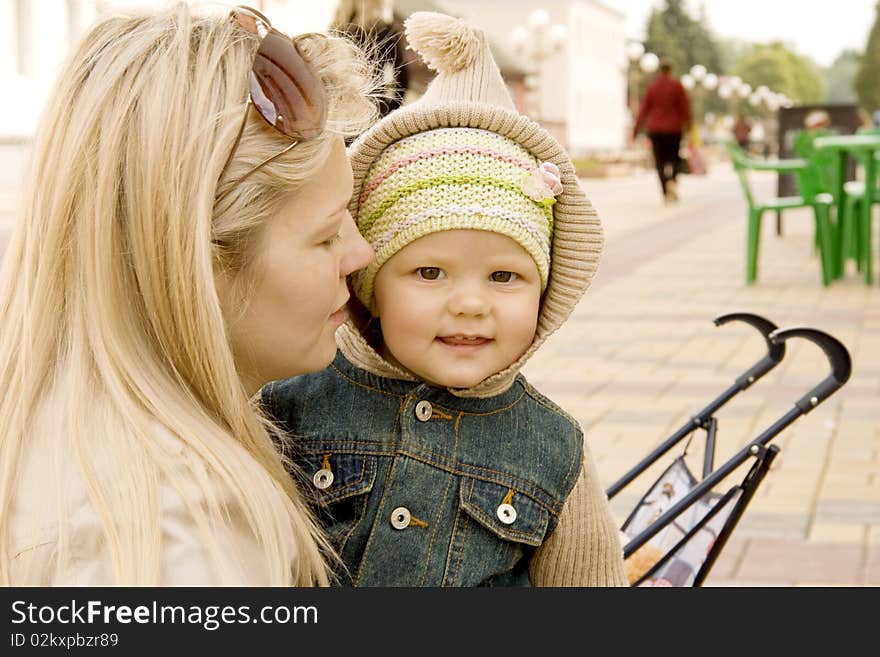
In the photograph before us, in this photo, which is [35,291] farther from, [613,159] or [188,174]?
[613,159]

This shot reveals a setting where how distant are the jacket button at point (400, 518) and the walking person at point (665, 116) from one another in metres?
17.6

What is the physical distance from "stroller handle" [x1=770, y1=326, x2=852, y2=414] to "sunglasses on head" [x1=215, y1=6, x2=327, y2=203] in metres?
1.15

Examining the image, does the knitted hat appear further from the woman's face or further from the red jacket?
the red jacket

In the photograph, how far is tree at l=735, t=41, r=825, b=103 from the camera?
127 metres

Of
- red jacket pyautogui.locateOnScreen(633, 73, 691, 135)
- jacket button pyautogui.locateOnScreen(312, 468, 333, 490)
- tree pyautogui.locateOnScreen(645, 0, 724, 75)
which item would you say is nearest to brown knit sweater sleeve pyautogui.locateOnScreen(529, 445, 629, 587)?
jacket button pyautogui.locateOnScreen(312, 468, 333, 490)

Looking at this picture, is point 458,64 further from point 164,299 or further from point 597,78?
point 597,78

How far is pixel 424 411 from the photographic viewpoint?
6.54 feet

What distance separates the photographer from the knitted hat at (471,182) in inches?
77.3

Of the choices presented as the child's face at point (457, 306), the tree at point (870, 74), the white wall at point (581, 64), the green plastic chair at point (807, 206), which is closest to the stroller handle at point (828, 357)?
the child's face at point (457, 306)

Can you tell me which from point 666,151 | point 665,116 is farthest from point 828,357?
point 666,151

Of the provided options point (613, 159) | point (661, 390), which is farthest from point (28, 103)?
point (613, 159)

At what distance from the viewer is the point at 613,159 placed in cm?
3588

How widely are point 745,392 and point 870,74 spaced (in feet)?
273

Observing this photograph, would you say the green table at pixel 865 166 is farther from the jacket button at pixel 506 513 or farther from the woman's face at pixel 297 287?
the woman's face at pixel 297 287
